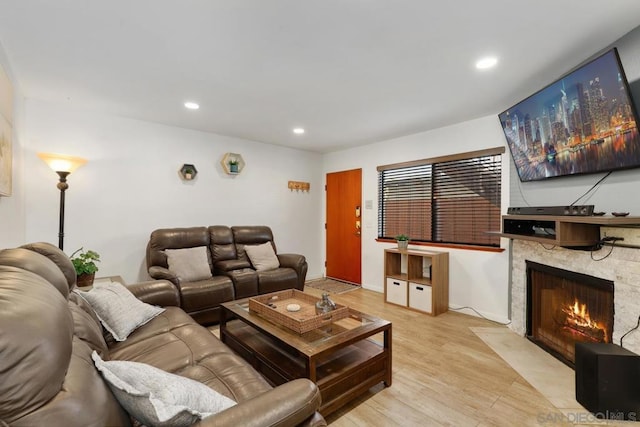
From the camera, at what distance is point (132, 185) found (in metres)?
3.57

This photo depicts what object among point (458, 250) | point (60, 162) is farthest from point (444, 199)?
point (60, 162)

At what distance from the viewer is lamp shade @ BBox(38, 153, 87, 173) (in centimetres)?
279

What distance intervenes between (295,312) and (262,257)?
1714 mm

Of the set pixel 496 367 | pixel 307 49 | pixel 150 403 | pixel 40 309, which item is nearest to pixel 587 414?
pixel 496 367

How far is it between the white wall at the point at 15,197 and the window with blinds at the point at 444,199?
409cm

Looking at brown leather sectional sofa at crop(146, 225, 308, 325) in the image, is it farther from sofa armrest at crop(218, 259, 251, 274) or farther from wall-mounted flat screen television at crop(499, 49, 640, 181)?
wall-mounted flat screen television at crop(499, 49, 640, 181)

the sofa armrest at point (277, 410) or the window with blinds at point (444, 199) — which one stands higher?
the window with blinds at point (444, 199)

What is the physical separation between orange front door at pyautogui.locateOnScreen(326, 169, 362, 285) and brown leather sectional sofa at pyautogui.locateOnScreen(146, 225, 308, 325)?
1349mm

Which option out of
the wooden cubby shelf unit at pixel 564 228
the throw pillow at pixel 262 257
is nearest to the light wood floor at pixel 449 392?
the wooden cubby shelf unit at pixel 564 228

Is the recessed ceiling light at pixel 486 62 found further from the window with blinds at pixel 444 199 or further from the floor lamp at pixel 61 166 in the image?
the floor lamp at pixel 61 166

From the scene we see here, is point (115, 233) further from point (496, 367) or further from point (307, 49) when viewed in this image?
point (496, 367)

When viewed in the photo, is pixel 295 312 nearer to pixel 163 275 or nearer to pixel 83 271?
pixel 163 275

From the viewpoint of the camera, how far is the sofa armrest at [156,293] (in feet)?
7.84

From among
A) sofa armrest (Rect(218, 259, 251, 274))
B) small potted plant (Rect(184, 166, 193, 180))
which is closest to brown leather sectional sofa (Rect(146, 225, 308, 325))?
sofa armrest (Rect(218, 259, 251, 274))
